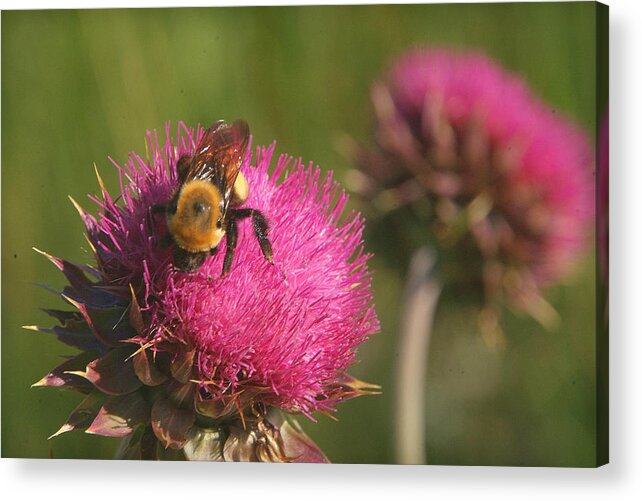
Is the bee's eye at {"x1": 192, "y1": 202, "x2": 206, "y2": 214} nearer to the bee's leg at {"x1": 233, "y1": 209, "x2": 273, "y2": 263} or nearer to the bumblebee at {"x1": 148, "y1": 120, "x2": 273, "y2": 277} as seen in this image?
the bumblebee at {"x1": 148, "y1": 120, "x2": 273, "y2": 277}

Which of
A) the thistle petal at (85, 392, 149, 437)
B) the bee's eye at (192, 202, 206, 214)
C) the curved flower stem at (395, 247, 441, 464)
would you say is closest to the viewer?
the bee's eye at (192, 202, 206, 214)

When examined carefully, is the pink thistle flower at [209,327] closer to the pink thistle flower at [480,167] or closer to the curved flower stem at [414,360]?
the curved flower stem at [414,360]

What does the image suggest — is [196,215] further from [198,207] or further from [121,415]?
[121,415]

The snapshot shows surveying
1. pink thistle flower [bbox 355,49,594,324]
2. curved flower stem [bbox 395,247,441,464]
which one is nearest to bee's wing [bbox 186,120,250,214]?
pink thistle flower [bbox 355,49,594,324]

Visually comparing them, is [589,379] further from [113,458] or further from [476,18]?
[113,458]

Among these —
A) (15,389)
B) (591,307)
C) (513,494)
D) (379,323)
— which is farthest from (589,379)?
(15,389)

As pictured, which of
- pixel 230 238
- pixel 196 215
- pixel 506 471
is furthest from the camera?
pixel 506 471

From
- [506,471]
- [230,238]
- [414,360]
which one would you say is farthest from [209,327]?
[506,471]
